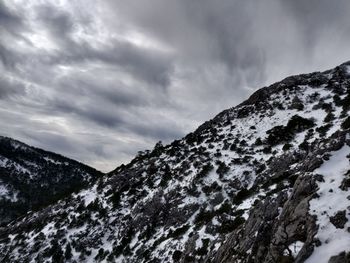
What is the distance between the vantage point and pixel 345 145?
852 inches

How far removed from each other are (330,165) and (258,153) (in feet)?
81.4

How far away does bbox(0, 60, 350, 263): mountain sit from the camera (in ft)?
55.6

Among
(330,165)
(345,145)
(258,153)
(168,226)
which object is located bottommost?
(168,226)

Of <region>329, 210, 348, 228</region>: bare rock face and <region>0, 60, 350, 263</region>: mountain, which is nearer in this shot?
<region>329, 210, 348, 228</region>: bare rock face

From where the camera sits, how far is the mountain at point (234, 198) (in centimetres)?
1694

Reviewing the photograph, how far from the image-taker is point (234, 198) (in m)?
36.7

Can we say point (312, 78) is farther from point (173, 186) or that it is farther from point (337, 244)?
point (337, 244)

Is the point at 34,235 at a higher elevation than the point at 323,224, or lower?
lower

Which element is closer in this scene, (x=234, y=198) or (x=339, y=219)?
(x=339, y=219)

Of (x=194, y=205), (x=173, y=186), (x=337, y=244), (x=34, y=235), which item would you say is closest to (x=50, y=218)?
(x=34, y=235)

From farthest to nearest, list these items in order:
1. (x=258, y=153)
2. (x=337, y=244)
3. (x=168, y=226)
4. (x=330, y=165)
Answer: (x=258, y=153), (x=168, y=226), (x=330, y=165), (x=337, y=244)

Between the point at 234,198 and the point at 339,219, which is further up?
the point at 234,198

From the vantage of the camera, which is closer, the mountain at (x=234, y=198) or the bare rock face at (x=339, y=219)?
the bare rock face at (x=339, y=219)

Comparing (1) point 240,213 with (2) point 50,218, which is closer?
(1) point 240,213
